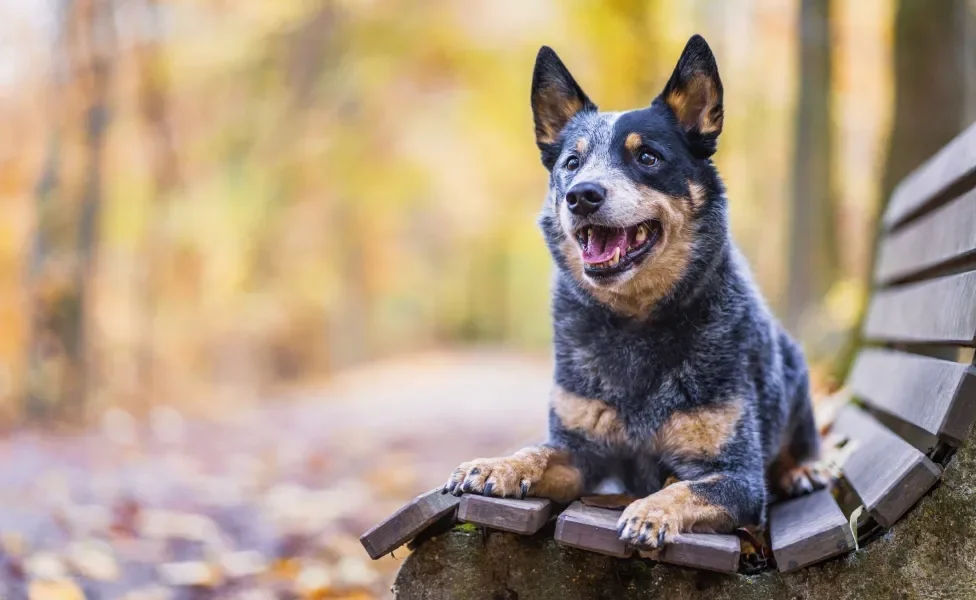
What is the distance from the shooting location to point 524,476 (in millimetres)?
3041

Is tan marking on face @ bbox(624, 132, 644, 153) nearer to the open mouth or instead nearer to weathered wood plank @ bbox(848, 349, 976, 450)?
the open mouth

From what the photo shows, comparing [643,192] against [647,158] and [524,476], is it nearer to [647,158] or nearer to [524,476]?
[647,158]

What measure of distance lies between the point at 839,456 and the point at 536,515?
1.91 metres

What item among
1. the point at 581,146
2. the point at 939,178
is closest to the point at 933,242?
the point at 939,178

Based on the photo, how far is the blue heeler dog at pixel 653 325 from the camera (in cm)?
317

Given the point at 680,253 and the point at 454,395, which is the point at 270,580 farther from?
the point at 454,395

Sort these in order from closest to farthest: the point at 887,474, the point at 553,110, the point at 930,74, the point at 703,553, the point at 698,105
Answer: the point at 703,553, the point at 887,474, the point at 698,105, the point at 553,110, the point at 930,74

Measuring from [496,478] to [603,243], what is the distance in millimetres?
991

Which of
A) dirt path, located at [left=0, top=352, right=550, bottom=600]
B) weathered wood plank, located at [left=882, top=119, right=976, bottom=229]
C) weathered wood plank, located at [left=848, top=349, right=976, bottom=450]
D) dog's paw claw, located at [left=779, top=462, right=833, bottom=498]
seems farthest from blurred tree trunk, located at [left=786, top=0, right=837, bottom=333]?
dog's paw claw, located at [left=779, top=462, right=833, bottom=498]

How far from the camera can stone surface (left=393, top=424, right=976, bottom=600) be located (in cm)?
268

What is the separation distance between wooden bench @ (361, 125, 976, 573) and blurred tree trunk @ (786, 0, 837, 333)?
579 cm

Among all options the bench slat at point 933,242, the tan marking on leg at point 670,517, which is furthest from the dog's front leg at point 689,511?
the bench slat at point 933,242

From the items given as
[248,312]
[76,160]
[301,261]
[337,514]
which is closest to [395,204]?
[301,261]

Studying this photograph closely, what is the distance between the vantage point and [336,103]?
53.2 ft
